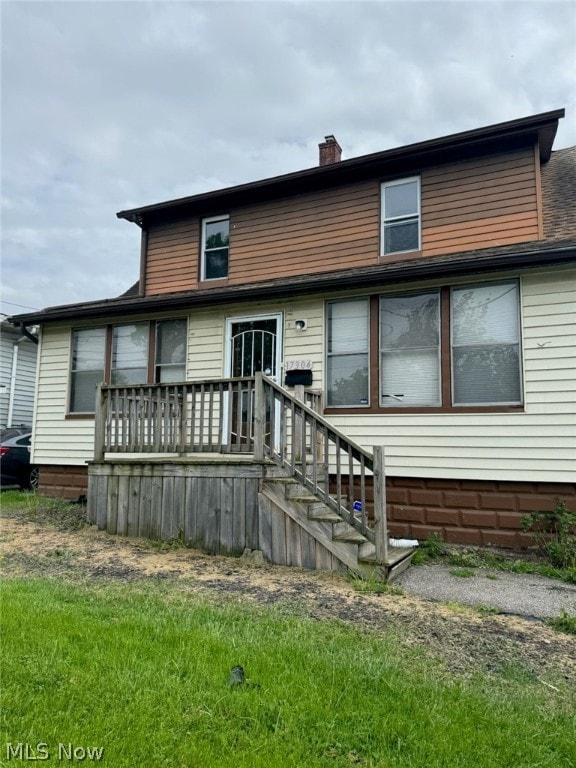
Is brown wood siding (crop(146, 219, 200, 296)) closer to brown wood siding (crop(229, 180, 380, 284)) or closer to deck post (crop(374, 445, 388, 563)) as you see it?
brown wood siding (crop(229, 180, 380, 284))

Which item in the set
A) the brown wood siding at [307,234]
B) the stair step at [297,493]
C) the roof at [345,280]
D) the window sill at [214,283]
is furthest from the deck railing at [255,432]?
the brown wood siding at [307,234]

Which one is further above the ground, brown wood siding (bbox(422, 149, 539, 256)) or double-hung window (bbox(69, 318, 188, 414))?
brown wood siding (bbox(422, 149, 539, 256))

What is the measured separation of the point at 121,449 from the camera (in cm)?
660

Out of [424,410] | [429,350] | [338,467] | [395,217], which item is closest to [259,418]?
[338,467]

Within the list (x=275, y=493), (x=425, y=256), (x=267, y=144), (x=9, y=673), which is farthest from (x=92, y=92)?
(x=9, y=673)

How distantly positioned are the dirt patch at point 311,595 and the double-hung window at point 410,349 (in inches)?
112

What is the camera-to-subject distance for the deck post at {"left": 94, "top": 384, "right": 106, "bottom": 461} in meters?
6.69

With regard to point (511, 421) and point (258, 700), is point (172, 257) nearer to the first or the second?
point (511, 421)

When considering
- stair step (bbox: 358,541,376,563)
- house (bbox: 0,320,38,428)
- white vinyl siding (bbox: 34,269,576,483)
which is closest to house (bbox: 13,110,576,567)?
white vinyl siding (bbox: 34,269,576,483)

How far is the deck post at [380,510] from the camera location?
15.1 feet

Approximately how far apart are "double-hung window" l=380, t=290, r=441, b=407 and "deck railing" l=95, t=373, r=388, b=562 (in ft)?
3.49

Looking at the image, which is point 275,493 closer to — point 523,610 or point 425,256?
point 523,610

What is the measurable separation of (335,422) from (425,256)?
9.06ft

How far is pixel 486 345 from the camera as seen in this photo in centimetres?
629
